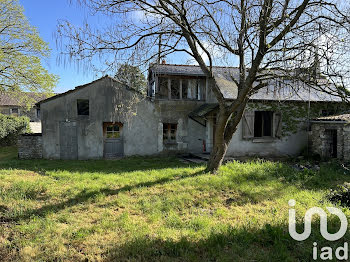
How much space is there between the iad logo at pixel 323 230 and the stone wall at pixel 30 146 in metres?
11.3

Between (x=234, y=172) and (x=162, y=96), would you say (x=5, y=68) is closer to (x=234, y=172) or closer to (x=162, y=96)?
(x=162, y=96)

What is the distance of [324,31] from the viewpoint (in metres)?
5.41

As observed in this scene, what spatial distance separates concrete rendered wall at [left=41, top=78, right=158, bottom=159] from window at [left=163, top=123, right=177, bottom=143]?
663mm

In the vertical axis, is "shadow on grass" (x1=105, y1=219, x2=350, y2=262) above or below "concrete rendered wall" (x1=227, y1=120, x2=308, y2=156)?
below

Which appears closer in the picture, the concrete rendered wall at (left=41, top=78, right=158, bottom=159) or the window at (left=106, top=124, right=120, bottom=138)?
the concrete rendered wall at (left=41, top=78, right=158, bottom=159)

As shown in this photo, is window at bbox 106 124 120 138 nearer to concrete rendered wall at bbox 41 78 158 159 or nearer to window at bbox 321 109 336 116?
concrete rendered wall at bbox 41 78 158 159

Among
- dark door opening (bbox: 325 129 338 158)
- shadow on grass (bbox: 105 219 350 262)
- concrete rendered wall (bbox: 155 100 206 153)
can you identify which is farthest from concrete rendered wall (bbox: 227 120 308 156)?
shadow on grass (bbox: 105 219 350 262)

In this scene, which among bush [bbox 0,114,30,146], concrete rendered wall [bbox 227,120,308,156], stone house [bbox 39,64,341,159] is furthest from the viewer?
bush [bbox 0,114,30,146]

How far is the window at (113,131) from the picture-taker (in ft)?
41.5

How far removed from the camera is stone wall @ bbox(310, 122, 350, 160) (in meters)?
10.4

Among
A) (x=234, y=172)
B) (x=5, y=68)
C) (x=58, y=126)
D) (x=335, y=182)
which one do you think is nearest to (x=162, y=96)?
(x=58, y=126)

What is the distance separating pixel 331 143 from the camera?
11602 mm

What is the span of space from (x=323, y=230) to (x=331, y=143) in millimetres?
8951

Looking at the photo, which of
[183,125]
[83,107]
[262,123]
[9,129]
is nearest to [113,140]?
[83,107]
